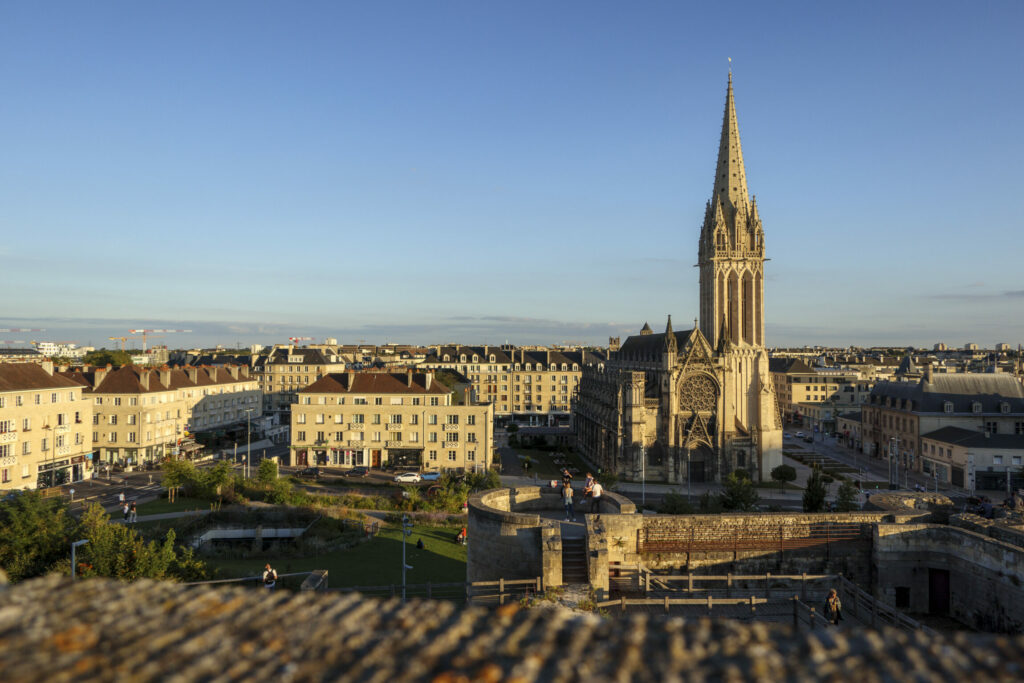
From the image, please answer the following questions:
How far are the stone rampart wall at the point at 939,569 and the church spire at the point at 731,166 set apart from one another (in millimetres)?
56717

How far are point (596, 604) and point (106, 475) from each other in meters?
59.7

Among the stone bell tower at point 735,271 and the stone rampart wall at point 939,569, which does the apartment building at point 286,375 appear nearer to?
the stone bell tower at point 735,271

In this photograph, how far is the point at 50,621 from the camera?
579cm

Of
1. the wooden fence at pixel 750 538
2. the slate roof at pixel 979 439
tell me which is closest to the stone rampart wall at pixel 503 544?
the wooden fence at pixel 750 538

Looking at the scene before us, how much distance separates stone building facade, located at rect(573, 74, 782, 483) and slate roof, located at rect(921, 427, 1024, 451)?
16.0 metres

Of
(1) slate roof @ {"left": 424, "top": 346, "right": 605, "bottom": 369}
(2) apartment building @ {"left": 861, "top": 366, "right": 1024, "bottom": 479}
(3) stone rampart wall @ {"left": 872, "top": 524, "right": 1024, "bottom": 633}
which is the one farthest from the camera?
(1) slate roof @ {"left": 424, "top": 346, "right": 605, "bottom": 369}

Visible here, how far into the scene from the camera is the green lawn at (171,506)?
42.5 m

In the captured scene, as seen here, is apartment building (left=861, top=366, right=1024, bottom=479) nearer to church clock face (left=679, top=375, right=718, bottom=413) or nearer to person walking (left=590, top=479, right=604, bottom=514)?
church clock face (left=679, top=375, right=718, bottom=413)

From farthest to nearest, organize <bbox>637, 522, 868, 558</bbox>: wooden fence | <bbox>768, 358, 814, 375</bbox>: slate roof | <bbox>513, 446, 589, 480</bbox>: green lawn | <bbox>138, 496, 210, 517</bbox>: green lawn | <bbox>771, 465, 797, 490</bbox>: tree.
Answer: <bbox>768, 358, 814, 375</bbox>: slate roof
<bbox>513, 446, 589, 480</bbox>: green lawn
<bbox>771, 465, 797, 490</bbox>: tree
<bbox>138, 496, 210, 517</bbox>: green lawn
<bbox>637, 522, 868, 558</bbox>: wooden fence

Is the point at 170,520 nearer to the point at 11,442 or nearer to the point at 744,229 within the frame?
the point at 11,442

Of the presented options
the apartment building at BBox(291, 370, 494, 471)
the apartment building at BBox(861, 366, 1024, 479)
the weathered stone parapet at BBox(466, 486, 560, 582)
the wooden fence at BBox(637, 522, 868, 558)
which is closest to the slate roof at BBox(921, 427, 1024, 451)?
the apartment building at BBox(861, 366, 1024, 479)

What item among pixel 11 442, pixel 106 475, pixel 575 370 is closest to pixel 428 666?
pixel 11 442

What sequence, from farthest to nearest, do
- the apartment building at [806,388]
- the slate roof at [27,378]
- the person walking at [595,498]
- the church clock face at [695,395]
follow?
the apartment building at [806,388] < the church clock face at [695,395] < the slate roof at [27,378] < the person walking at [595,498]

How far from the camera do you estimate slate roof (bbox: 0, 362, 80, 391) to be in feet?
169
